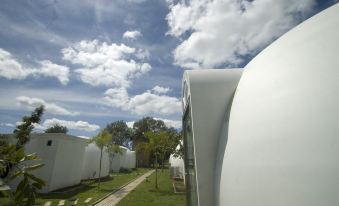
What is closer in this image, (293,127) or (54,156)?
(293,127)

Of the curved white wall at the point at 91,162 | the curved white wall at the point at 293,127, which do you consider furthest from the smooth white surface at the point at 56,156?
the curved white wall at the point at 293,127

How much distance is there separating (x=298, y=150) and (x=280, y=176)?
39 centimetres

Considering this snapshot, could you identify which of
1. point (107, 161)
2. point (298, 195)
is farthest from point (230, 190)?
point (107, 161)

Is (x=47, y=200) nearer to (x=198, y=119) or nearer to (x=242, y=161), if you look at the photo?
(x=198, y=119)

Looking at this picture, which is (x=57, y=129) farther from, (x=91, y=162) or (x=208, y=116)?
(x=208, y=116)

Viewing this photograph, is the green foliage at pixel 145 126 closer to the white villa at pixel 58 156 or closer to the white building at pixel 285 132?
the white villa at pixel 58 156

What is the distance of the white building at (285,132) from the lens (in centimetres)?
210

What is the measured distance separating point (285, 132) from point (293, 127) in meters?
0.12

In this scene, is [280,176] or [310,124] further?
[280,176]

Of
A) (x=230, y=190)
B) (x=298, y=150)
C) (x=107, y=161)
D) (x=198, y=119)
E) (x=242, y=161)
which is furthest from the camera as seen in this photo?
(x=107, y=161)

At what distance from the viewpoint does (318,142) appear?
2133mm

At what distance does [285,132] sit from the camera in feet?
8.37

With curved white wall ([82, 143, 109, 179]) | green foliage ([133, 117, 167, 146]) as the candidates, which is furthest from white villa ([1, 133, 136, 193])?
A: green foliage ([133, 117, 167, 146])

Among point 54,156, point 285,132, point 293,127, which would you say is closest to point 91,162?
point 54,156
